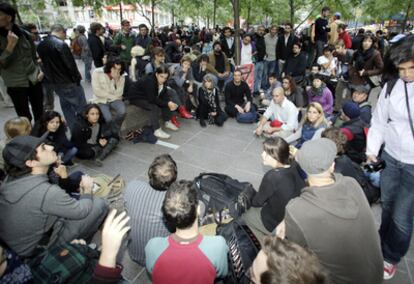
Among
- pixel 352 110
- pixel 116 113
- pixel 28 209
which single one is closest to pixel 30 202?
pixel 28 209

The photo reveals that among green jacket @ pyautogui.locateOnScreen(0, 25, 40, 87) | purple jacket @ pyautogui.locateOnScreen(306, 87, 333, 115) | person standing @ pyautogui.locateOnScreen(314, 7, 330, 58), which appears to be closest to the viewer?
green jacket @ pyautogui.locateOnScreen(0, 25, 40, 87)

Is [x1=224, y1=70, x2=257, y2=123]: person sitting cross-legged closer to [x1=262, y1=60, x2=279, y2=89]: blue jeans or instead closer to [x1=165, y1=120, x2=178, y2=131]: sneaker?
[x1=165, y1=120, x2=178, y2=131]: sneaker

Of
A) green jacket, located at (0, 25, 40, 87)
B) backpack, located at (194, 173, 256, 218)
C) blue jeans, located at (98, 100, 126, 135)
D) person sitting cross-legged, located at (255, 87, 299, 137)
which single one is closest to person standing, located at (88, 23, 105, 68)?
blue jeans, located at (98, 100, 126, 135)

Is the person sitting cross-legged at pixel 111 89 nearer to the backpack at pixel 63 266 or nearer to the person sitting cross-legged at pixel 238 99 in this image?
the person sitting cross-legged at pixel 238 99

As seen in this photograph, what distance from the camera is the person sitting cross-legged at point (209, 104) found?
613cm

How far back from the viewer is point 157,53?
20.5 ft

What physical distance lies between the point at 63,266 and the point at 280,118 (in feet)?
14.9

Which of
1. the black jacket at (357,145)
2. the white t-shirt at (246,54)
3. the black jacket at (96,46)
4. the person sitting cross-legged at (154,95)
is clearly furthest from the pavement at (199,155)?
the white t-shirt at (246,54)

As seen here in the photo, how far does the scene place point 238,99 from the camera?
6.57 m

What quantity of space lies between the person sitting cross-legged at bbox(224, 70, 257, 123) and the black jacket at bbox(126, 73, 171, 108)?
167cm

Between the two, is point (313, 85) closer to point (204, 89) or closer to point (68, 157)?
point (204, 89)

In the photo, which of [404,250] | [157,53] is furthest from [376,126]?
[157,53]

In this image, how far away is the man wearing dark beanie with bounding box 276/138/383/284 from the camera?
149 centimetres

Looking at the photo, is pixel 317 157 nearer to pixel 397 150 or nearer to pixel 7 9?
pixel 397 150
